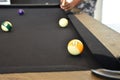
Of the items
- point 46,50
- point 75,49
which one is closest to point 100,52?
point 75,49

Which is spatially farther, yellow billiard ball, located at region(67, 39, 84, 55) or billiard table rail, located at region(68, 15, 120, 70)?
yellow billiard ball, located at region(67, 39, 84, 55)

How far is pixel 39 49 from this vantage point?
1.14 meters

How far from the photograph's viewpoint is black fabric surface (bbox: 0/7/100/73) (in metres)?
0.90

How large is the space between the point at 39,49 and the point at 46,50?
0.05 meters

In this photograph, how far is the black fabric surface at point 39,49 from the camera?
35.6 inches

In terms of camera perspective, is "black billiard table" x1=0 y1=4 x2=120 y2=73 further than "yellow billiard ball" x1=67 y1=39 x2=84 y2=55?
No

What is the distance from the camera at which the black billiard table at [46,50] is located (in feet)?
2.92

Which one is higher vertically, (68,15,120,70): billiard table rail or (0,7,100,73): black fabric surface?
(68,15,120,70): billiard table rail

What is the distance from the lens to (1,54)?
3.50 ft

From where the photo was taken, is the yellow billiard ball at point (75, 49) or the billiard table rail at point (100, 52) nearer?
the billiard table rail at point (100, 52)

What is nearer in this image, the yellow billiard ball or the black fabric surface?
the black fabric surface

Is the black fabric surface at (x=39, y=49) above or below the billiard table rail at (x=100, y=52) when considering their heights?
below

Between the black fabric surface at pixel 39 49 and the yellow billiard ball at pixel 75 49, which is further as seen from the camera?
the yellow billiard ball at pixel 75 49

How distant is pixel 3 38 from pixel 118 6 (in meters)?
2.68
